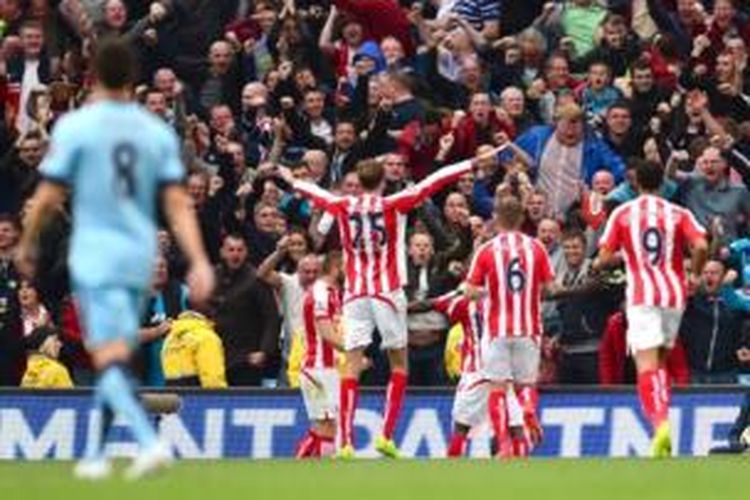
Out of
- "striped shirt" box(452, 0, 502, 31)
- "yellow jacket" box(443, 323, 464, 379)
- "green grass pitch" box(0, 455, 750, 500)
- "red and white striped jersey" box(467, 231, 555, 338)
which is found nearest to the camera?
"green grass pitch" box(0, 455, 750, 500)

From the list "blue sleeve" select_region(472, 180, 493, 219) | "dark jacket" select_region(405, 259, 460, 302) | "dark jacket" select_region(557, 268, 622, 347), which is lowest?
"dark jacket" select_region(557, 268, 622, 347)

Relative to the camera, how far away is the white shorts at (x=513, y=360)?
2336 cm

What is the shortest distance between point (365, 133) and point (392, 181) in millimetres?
1153

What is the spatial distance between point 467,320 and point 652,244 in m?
2.76

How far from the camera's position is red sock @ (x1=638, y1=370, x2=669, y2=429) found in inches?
A: 838

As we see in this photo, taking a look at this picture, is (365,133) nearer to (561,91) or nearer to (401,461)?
(561,91)

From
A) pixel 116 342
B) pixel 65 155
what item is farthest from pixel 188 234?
pixel 65 155

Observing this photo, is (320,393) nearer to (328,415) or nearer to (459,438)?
(328,415)

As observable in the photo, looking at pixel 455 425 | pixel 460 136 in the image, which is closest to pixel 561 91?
pixel 460 136

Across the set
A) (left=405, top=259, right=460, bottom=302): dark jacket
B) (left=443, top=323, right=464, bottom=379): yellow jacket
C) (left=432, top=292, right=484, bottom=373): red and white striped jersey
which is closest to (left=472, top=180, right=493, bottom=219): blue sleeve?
(left=405, top=259, right=460, bottom=302): dark jacket

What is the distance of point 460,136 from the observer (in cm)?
2720

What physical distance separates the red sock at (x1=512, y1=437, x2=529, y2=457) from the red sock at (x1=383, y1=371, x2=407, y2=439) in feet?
3.08

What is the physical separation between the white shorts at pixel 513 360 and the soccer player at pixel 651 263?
1.57 metres

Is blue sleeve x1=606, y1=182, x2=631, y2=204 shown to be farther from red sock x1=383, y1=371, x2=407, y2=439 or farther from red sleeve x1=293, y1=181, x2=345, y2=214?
red sock x1=383, y1=371, x2=407, y2=439
